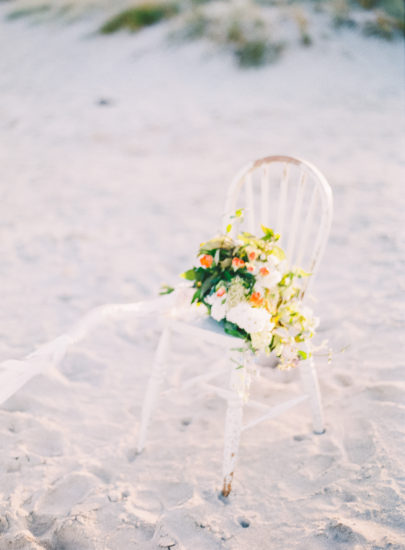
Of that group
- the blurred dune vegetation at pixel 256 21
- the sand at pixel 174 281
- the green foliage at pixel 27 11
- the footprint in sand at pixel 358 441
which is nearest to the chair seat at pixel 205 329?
the sand at pixel 174 281

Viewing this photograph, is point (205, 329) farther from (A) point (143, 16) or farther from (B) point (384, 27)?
(A) point (143, 16)

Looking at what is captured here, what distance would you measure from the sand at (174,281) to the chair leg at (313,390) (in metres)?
0.05

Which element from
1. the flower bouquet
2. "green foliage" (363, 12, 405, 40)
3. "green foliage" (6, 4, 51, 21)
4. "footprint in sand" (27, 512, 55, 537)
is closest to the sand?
"footprint in sand" (27, 512, 55, 537)

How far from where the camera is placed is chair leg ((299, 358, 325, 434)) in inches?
72.4

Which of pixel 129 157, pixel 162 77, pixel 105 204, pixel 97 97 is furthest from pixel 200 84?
pixel 105 204

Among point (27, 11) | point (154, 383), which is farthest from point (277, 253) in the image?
point (27, 11)

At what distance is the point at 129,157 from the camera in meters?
5.02

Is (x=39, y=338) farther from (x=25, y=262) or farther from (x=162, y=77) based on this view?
(x=162, y=77)

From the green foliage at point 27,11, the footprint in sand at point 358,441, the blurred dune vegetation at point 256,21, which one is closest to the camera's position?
the footprint in sand at point 358,441

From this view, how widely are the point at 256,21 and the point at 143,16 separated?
2078 mm

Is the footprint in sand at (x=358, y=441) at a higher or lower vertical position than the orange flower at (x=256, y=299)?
lower

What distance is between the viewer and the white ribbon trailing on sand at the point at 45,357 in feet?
4.57

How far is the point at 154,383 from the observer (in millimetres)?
1844

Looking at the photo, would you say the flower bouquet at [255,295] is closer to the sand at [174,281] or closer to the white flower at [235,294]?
the white flower at [235,294]
